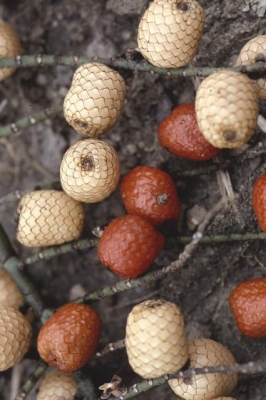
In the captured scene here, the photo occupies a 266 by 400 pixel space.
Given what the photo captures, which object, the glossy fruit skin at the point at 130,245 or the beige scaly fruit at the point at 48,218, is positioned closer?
the glossy fruit skin at the point at 130,245

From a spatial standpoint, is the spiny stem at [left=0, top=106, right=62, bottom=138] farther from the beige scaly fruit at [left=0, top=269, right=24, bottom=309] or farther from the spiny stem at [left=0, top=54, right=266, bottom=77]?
the beige scaly fruit at [left=0, top=269, right=24, bottom=309]

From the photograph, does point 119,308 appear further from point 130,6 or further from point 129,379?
point 130,6

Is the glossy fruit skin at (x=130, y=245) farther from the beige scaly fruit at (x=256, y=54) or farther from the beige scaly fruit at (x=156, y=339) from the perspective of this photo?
the beige scaly fruit at (x=256, y=54)

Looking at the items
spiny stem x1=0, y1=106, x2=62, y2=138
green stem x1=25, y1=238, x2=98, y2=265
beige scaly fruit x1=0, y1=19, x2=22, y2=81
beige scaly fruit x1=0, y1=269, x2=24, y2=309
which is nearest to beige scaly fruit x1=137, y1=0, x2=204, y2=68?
spiny stem x1=0, y1=106, x2=62, y2=138

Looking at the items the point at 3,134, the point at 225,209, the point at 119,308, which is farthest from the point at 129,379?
the point at 3,134

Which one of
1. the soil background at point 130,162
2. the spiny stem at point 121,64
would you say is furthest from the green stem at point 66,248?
the spiny stem at point 121,64

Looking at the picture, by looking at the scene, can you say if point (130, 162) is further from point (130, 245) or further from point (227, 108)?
point (227, 108)
